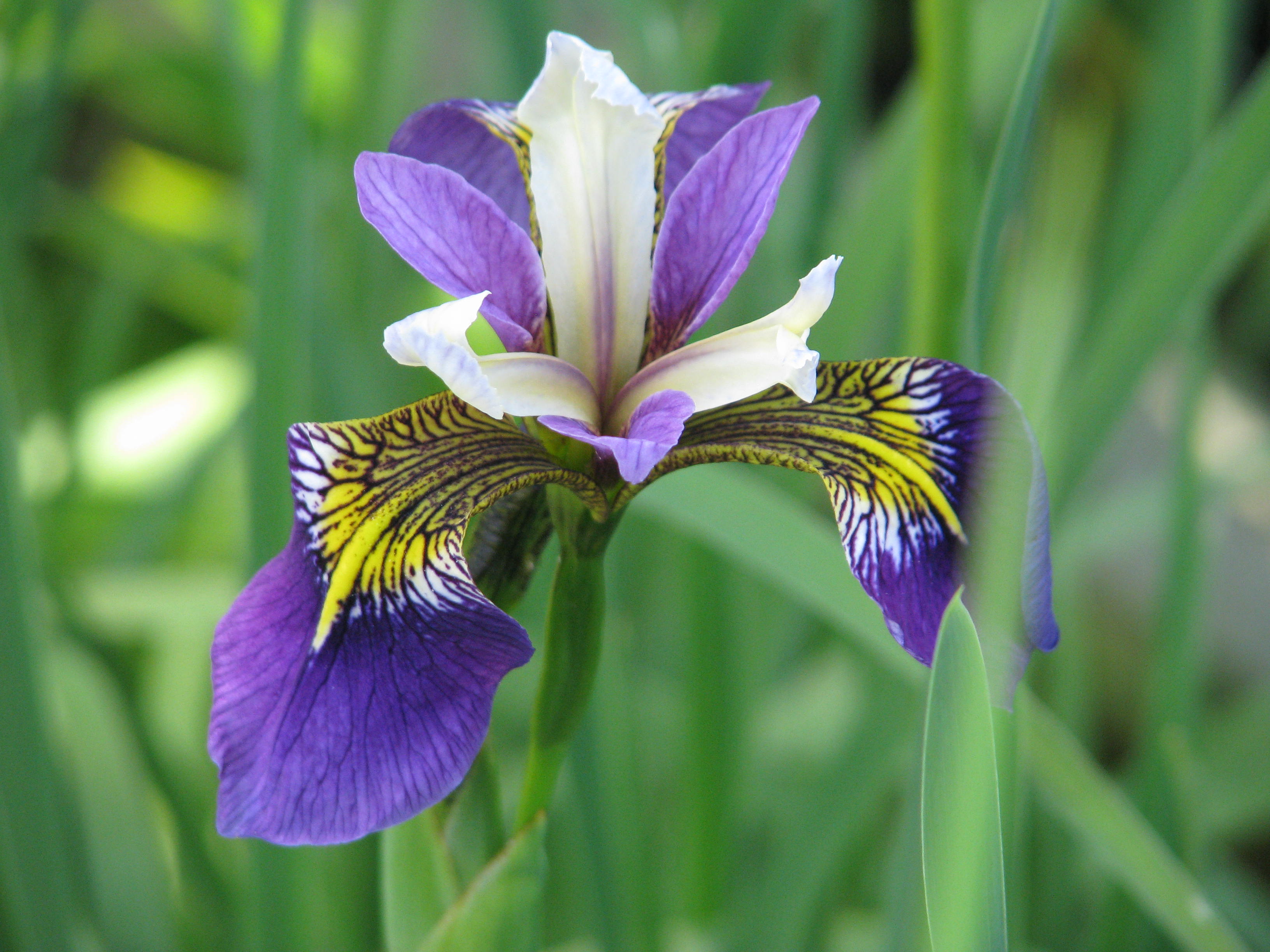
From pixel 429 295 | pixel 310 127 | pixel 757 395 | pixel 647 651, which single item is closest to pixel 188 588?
pixel 429 295

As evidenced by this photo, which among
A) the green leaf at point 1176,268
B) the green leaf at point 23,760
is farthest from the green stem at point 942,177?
the green leaf at point 23,760

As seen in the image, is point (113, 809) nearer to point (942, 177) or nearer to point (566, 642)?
point (566, 642)

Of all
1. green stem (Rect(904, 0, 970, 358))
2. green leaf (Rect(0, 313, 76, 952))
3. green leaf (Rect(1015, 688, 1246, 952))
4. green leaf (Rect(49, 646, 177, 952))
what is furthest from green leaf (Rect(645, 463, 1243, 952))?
green leaf (Rect(49, 646, 177, 952))

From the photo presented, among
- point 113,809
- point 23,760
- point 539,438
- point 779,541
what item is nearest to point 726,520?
point 779,541

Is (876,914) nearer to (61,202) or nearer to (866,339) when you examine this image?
(866,339)

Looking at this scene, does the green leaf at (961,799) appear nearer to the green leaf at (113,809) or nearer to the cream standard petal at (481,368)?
the cream standard petal at (481,368)

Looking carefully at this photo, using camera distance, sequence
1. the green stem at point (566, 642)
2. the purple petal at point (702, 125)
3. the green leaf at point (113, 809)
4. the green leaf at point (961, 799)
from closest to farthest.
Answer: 1. the green leaf at point (961, 799)
2. the green stem at point (566, 642)
3. the purple petal at point (702, 125)
4. the green leaf at point (113, 809)
